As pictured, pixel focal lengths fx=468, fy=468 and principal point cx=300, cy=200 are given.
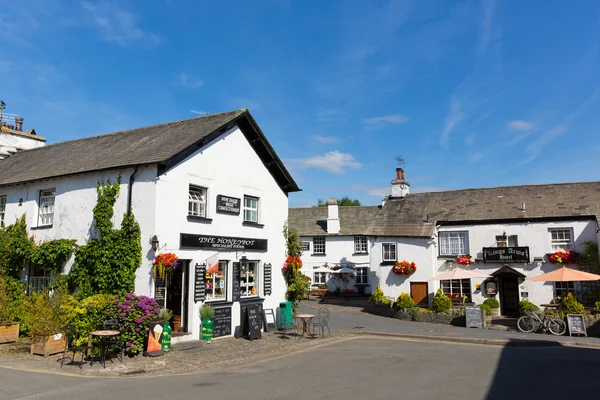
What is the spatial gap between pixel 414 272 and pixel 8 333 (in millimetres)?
20012

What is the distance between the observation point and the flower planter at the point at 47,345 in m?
13.0

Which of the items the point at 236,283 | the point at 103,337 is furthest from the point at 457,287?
the point at 103,337

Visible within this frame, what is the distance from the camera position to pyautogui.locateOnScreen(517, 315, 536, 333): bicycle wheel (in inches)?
794

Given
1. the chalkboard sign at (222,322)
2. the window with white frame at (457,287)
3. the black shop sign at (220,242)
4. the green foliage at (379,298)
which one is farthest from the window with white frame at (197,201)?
the window with white frame at (457,287)

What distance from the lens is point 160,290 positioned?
14492 millimetres

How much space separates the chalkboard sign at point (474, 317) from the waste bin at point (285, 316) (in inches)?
346

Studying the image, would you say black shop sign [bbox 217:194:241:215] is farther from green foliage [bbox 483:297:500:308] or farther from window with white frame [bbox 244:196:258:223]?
green foliage [bbox 483:297:500:308]

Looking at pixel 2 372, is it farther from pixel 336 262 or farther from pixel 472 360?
pixel 336 262

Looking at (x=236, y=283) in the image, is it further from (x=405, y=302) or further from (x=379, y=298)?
(x=379, y=298)

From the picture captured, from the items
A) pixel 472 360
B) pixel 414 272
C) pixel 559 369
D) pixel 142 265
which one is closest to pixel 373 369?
pixel 472 360

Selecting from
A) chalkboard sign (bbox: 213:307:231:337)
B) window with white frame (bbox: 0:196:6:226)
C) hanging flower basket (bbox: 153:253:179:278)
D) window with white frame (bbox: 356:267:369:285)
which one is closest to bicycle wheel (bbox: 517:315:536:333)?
chalkboard sign (bbox: 213:307:231:337)

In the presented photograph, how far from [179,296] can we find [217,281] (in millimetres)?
1504

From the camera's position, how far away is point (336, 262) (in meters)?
40.5

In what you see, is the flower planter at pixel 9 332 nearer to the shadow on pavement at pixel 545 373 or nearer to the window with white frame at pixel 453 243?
the shadow on pavement at pixel 545 373
